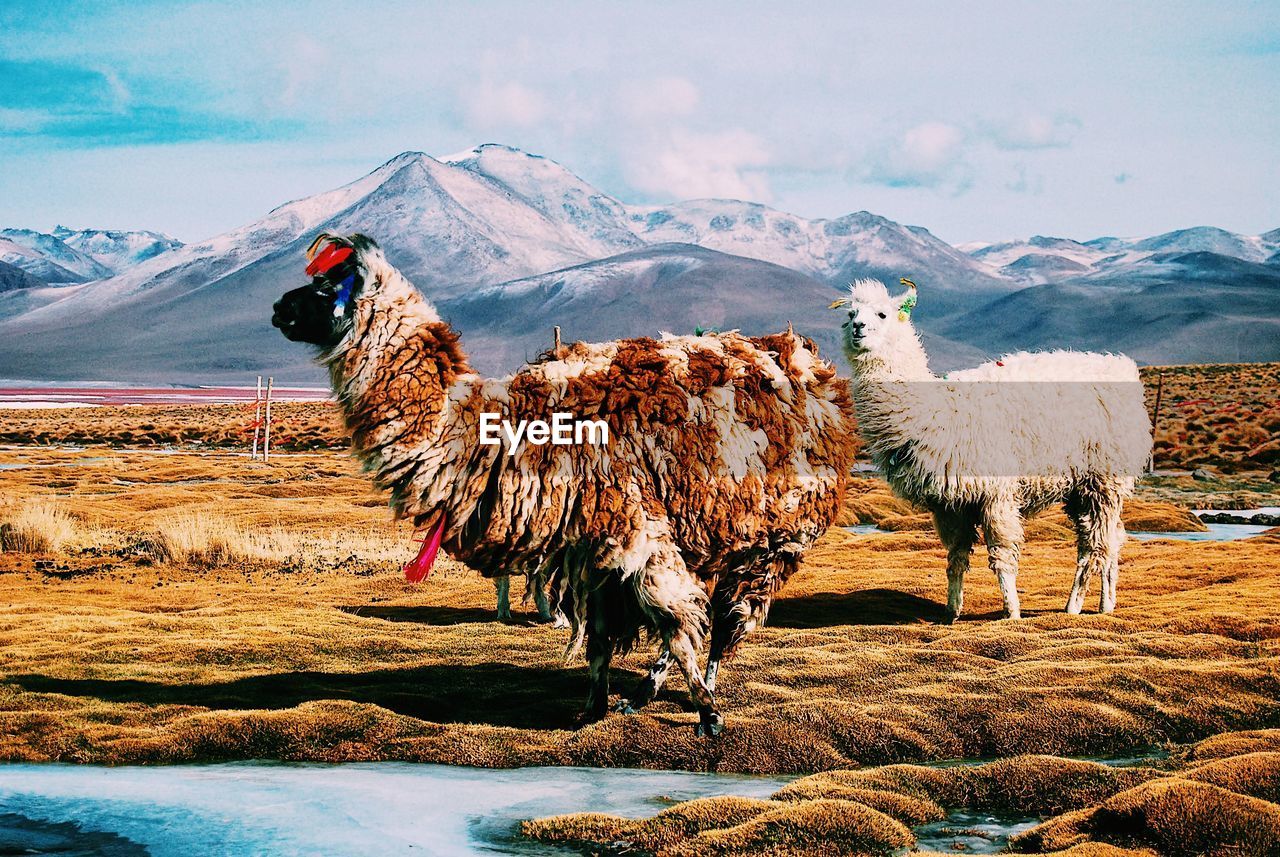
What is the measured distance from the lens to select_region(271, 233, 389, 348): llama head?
5473 mm

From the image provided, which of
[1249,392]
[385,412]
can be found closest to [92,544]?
[385,412]

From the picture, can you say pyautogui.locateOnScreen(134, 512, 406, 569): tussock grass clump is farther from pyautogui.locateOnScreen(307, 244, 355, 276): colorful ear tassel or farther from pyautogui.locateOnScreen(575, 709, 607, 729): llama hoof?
pyautogui.locateOnScreen(307, 244, 355, 276): colorful ear tassel

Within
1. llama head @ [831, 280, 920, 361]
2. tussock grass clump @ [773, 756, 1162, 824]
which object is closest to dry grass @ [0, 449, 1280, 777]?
tussock grass clump @ [773, 756, 1162, 824]

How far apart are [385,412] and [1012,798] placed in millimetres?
3470

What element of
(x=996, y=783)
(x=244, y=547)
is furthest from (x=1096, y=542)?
(x=244, y=547)

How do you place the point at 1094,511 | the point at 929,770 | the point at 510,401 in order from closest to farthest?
1. the point at 929,770
2. the point at 510,401
3. the point at 1094,511

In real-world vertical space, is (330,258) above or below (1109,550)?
above

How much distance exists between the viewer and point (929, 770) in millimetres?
5359

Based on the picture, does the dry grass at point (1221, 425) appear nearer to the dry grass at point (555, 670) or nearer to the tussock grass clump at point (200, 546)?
the dry grass at point (555, 670)

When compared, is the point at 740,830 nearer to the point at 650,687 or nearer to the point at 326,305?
A: the point at 650,687

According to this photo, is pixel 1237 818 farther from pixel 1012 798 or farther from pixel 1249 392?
pixel 1249 392

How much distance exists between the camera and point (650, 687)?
6473 mm

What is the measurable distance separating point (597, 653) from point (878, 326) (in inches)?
178

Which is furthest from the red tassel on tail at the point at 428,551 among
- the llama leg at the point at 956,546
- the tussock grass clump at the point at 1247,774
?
the llama leg at the point at 956,546
